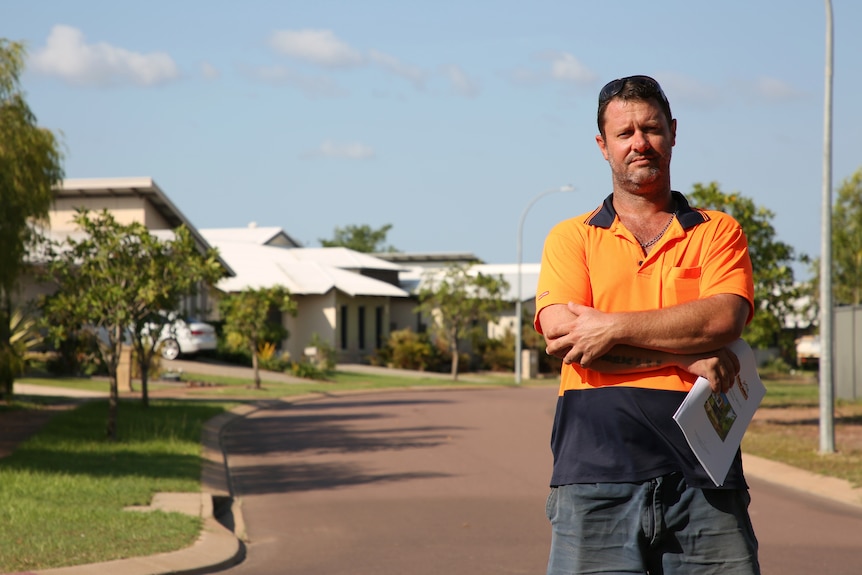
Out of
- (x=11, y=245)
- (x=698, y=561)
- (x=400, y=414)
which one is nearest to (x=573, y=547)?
(x=698, y=561)

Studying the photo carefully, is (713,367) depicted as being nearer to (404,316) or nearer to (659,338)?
(659,338)

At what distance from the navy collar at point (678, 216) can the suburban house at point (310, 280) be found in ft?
108

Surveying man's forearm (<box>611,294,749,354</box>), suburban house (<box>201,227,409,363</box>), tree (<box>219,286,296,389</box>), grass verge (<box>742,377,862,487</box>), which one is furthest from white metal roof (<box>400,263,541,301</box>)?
man's forearm (<box>611,294,749,354</box>)

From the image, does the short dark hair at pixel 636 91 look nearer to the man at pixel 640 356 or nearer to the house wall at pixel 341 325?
the man at pixel 640 356

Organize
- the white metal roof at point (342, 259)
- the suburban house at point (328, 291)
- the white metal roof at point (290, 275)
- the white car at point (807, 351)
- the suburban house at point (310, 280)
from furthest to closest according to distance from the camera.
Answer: the white metal roof at point (342, 259) < the white car at point (807, 351) < the suburban house at point (328, 291) < the white metal roof at point (290, 275) < the suburban house at point (310, 280)

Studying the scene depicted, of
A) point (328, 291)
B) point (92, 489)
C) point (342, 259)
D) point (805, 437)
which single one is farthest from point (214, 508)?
point (342, 259)

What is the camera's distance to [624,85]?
3.79 meters

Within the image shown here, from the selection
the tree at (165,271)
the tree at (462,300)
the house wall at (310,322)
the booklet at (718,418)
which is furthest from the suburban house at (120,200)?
the booklet at (718,418)

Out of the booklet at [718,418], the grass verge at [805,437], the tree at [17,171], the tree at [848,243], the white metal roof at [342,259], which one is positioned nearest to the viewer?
the booklet at [718,418]

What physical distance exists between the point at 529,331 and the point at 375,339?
Answer: 727 centimetres

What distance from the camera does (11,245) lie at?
1947cm

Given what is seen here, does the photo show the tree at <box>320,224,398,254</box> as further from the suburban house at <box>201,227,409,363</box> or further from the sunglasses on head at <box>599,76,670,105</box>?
the sunglasses on head at <box>599,76,670,105</box>

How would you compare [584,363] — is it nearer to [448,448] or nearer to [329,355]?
[448,448]

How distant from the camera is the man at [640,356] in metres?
3.50
